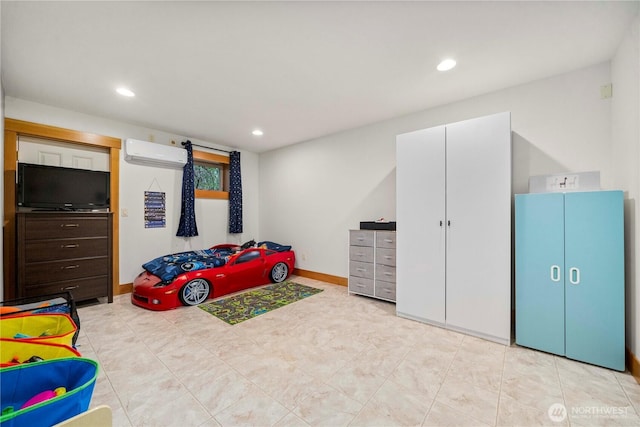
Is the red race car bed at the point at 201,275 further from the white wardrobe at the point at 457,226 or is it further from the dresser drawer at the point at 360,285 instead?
the white wardrobe at the point at 457,226

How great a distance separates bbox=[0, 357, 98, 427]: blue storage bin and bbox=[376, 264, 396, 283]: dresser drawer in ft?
9.64

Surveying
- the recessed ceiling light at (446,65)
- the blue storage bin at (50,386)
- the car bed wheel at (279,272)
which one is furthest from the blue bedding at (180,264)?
the recessed ceiling light at (446,65)

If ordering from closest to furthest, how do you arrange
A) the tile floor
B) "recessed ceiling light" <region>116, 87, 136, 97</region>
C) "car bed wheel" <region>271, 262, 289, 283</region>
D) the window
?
1. the tile floor
2. "recessed ceiling light" <region>116, 87, 136, 97</region>
3. "car bed wheel" <region>271, 262, 289, 283</region>
4. the window

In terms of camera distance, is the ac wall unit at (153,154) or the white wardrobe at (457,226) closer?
the white wardrobe at (457,226)

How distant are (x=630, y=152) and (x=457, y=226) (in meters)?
1.29

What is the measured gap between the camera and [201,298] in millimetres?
3363

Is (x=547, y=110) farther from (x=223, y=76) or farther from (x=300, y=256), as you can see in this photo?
(x=300, y=256)

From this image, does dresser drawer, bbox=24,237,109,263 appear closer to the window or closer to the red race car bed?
the red race car bed

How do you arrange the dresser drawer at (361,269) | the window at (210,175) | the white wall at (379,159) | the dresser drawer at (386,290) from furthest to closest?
the window at (210,175), the dresser drawer at (361,269), the dresser drawer at (386,290), the white wall at (379,159)

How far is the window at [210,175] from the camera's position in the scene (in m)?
4.59

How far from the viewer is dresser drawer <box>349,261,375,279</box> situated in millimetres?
3473

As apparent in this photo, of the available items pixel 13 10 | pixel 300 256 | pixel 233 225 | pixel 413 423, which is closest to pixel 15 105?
pixel 13 10

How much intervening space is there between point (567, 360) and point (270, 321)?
2614mm

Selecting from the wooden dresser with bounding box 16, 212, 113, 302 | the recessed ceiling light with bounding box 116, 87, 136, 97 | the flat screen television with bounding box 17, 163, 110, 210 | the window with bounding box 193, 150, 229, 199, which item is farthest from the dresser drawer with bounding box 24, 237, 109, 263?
the recessed ceiling light with bounding box 116, 87, 136, 97
